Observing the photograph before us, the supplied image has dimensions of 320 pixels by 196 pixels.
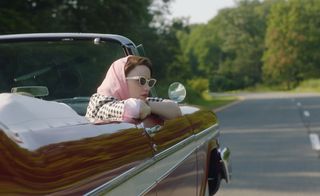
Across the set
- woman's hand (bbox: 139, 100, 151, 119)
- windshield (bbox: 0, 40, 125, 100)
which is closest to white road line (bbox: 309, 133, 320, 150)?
windshield (bbox: 0, 40, 125, 100)

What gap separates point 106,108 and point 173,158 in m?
0.58

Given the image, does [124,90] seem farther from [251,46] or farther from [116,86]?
[251,46]

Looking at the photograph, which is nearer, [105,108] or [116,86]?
[105,108]

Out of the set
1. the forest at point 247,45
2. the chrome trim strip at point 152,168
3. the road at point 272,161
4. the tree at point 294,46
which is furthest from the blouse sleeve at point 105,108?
the tree at point 294,46

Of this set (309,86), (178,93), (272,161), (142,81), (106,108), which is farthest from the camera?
(309,86)

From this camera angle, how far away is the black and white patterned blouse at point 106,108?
3.04 m

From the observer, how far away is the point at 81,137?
2.23 m

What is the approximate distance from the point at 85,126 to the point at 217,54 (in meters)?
125

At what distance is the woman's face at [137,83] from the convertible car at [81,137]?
0.19 metres

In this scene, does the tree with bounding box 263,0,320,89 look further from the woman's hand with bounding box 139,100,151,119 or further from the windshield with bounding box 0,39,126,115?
the woman's hand with bounding box 139,100,151,119

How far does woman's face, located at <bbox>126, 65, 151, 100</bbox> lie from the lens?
10.7 feet

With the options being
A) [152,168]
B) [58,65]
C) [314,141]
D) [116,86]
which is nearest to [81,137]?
[152,168]

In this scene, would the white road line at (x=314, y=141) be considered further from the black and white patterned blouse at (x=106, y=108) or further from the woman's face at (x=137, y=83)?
the black and white patterned blouse at (x=106, y=108)

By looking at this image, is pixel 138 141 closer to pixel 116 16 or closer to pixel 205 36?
pixel 116 16
